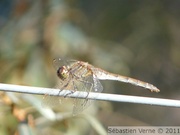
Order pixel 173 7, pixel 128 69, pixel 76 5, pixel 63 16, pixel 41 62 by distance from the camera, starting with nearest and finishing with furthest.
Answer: pixel 41 62 < pixel 63 16 < pixel 76 5 < pixel 128 69 < pixel 173 7

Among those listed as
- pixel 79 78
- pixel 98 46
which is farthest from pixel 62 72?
pixel 98 46

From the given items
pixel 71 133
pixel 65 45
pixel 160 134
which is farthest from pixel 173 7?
pixel 160 134

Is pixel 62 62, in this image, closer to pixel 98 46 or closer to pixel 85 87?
pixel 85 87

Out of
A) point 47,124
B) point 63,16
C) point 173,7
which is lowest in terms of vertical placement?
point 47,124

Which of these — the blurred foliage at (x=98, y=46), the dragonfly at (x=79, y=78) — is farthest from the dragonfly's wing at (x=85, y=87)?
the blurred foliage at (x=98, y=46)

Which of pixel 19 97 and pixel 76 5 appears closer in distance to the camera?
pixel 19 97

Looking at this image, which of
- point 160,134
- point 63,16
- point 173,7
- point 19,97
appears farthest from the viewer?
point 173,7

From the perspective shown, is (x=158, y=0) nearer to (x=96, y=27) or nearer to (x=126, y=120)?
(x=96, y=27)
